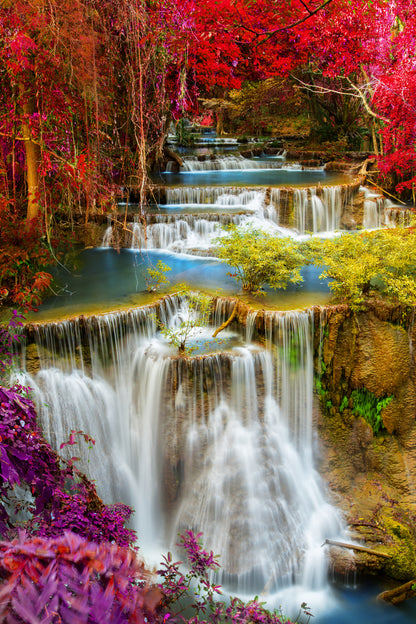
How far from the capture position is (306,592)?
5.93 meters

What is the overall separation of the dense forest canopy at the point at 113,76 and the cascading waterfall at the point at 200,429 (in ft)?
4.67

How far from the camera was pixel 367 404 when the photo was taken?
6934 millimetres

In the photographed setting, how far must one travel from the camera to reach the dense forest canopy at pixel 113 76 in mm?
6594

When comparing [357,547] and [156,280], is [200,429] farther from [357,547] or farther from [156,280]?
[156,280]

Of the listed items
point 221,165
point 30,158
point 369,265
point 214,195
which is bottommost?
point 369,265

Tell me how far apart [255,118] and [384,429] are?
2030 cm

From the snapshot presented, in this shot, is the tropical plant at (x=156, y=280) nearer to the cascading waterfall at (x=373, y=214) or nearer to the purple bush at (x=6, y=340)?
the purple bush at (x=6, y=340)

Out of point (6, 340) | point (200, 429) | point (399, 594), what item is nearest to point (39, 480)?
point (6, 340)

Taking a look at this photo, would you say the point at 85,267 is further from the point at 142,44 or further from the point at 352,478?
the point at 352,478

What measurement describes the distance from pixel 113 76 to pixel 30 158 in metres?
1.81

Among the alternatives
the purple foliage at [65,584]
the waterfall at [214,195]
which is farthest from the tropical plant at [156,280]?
the purple foliage at [65,584]

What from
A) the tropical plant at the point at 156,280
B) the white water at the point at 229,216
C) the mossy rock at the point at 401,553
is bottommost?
the mossy rock at the point at 401,553

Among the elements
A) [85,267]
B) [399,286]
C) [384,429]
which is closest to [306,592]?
[384,429]

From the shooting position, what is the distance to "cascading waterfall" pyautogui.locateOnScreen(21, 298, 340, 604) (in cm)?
627
